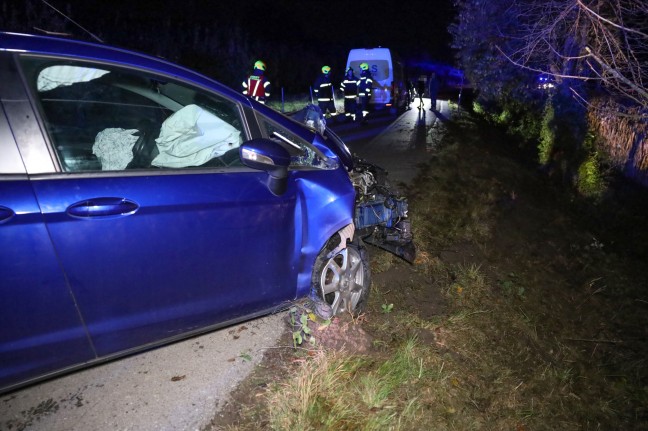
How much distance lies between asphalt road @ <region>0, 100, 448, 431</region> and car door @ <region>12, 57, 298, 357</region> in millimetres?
447

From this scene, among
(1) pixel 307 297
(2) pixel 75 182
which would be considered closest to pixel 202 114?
(2) pixel 75 182

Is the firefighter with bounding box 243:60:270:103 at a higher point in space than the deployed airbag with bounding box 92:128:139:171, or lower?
lower

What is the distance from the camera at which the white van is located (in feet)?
53.0

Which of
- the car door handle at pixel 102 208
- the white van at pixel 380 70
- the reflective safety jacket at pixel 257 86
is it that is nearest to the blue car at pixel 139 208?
the car door handle at pixel 102 208

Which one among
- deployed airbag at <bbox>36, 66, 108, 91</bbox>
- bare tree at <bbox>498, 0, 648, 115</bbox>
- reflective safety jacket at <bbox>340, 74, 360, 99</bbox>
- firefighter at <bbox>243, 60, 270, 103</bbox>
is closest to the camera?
deployed airbag at <bbox>36, 66, 108, 91</bbox>

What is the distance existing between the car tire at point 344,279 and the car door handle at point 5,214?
1828mm

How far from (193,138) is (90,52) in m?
0.80

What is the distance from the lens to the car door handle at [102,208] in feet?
6.32

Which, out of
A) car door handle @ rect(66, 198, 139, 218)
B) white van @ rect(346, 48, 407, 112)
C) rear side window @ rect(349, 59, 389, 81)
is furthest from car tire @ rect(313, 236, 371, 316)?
rear side window @ rect(349, 59, 389, 81)

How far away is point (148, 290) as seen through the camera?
219cm

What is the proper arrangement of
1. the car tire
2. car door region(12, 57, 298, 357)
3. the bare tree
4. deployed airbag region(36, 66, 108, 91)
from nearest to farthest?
1. car door region(12, 57, 298, 357)
2. deployed airbag region(36, 66, 108, 91)
3. the car tire
4. the bare tree

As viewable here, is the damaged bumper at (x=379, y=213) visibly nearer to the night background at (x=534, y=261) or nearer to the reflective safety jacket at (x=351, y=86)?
the night background at (x=534, y=261)

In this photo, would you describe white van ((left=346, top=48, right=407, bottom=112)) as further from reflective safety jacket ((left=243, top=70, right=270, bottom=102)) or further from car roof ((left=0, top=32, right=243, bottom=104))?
car roof ((left=0, top=32, right=243, bottom=104))

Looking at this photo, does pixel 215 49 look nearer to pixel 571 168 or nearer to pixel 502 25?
pixel 502 25
